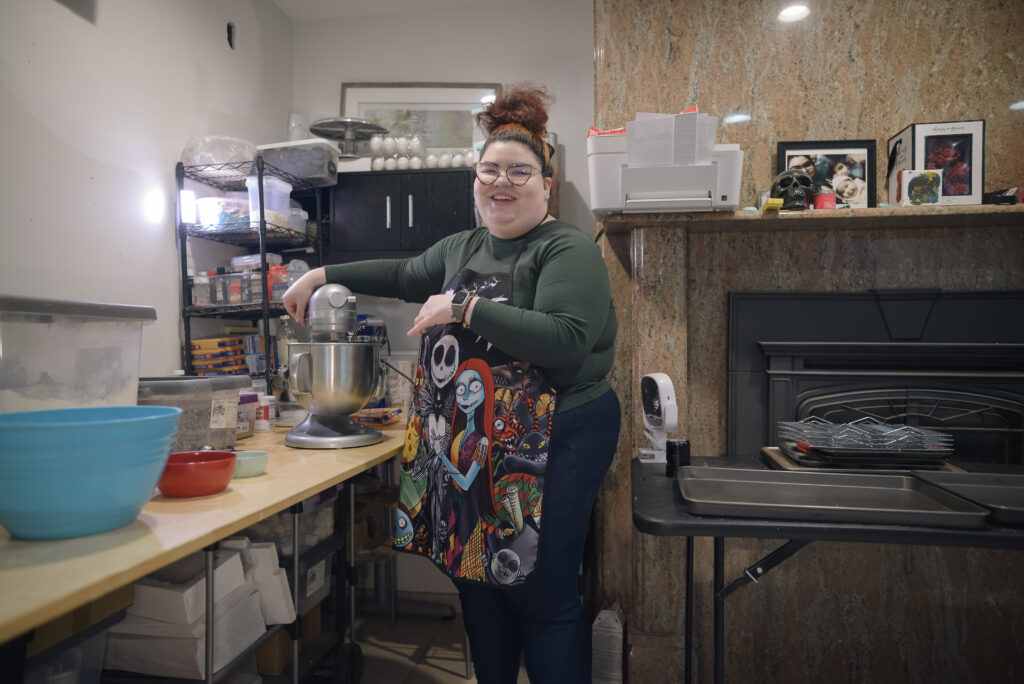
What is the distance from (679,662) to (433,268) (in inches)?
60.9

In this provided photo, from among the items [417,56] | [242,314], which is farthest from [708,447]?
[417,56]

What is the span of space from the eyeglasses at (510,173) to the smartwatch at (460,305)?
13.0 inches

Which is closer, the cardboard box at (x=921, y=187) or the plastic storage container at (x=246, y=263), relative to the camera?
the cardboard box at (x=921, y=187)

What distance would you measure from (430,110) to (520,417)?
2244 millimetres

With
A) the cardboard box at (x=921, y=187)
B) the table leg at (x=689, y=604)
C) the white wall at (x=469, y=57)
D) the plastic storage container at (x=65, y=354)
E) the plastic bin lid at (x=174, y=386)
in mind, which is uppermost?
the white wall at (x=469, y=57)

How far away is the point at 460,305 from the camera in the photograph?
1242mm

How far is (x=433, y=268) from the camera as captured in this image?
1669 millimetres

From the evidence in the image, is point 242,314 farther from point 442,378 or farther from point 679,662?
point 679,662

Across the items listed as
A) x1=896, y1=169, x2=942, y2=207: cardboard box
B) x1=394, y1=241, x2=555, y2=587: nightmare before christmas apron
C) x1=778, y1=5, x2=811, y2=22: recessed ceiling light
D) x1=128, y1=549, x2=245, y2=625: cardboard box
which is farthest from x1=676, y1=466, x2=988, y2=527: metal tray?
x1=778, y1=5, x2=811, y2=22: recessed ceiling light

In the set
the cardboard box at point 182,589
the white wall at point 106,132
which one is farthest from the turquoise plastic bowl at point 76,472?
the white wall at point 106,132

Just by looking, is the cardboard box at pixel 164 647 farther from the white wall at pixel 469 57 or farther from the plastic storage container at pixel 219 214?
the white wall at pixel 469 57

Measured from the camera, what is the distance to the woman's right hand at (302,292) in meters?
1.67

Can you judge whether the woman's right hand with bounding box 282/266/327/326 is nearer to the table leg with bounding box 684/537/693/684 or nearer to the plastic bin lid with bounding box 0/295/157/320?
the plastic bin lid with bounding box 0/295/157/320

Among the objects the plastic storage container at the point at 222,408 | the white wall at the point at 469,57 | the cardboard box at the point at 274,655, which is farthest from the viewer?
the white wall at the point at 469,57
